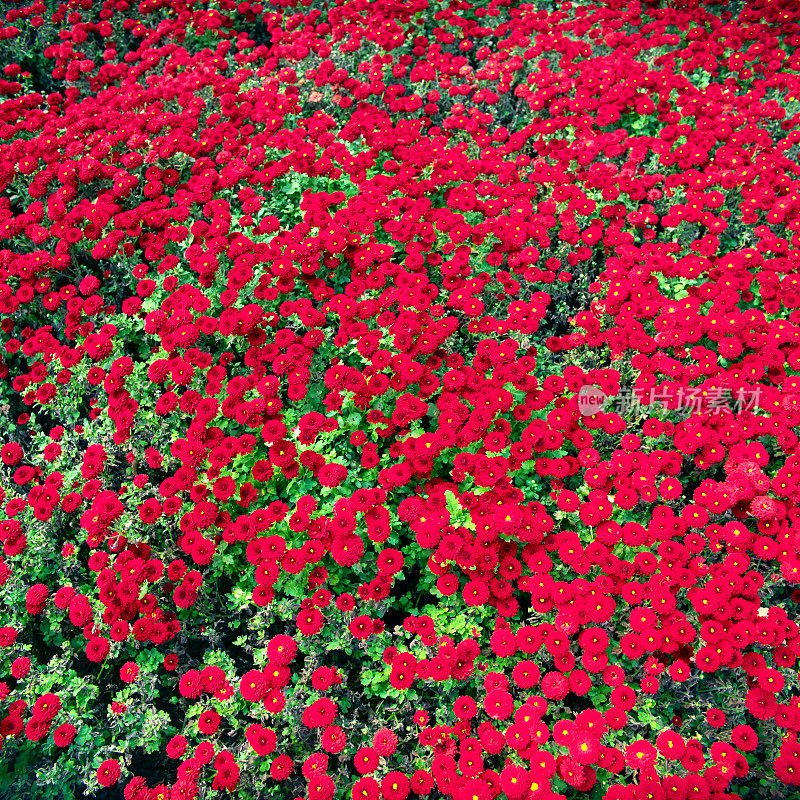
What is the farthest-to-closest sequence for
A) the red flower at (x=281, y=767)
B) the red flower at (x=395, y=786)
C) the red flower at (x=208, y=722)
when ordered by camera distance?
the red flower at (x=208, y=722) → the red flower at (x=281, y=767) → the red flower at (x=395, y=786)

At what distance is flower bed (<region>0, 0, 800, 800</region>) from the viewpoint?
2.99 metres

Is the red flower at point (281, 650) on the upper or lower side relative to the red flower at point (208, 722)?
upper

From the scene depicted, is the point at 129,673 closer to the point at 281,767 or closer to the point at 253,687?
the point at 253,687

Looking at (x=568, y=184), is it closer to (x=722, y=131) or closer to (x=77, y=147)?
(x=722, y=131)

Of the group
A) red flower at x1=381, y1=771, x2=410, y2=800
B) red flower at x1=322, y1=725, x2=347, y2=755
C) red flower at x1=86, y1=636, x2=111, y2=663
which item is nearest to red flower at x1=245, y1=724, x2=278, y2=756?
red flower at x1=322, y1=725, x2=347, y2=755

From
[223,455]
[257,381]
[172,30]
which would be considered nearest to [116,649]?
[223,455]

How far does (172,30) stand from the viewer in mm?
6879

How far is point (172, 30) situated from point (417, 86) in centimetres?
304

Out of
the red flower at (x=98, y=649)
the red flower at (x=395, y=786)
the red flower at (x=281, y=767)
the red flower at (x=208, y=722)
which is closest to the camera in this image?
the red flower at (x=395, y=786)

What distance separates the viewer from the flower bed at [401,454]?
2992 mm

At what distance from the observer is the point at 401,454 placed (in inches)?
138

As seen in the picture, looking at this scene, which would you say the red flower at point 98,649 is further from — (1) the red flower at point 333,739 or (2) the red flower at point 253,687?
(1) the red flower at point 333,739

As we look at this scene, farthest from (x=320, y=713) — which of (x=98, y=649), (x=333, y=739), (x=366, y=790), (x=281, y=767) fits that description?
(x=98, y=649)

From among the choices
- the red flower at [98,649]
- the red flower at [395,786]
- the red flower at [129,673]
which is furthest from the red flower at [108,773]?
the red flower at [395,786]
